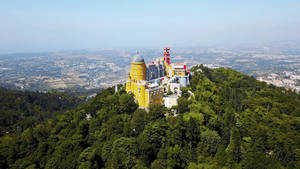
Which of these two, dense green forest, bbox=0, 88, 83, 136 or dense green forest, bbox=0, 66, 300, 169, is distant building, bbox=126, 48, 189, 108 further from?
dense green forest, bbox=0, 88, 83, 136

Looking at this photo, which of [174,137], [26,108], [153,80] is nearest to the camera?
[174,137]

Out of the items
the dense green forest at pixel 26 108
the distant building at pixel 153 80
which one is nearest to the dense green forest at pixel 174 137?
the distant building at pixel 153 80

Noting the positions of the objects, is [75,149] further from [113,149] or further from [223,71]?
[223,71]

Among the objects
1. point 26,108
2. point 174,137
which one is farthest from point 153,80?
point 26,108

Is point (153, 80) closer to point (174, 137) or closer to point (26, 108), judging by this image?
point (174, 137)

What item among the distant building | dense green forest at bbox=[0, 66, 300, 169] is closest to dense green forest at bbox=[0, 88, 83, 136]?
dense green forest at bbox=[0, 66, 300, 169]

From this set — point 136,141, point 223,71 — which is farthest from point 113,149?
point 223,71
